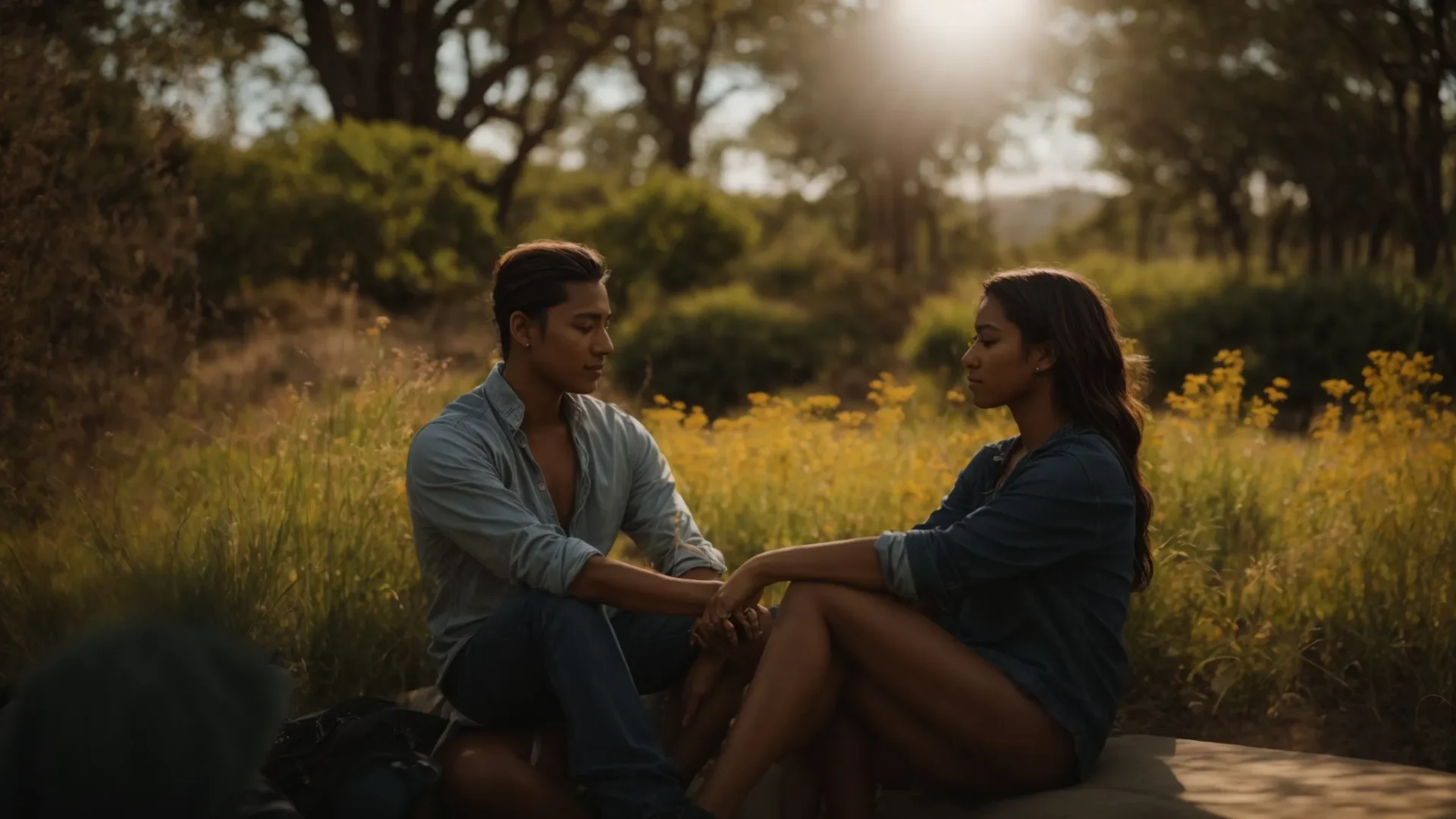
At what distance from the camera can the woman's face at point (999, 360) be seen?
11.1 ft

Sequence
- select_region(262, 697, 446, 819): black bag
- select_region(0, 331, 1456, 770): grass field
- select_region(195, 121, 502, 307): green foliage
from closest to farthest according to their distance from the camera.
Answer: select_region(262, 697, 446, 819): black bag, select_region(0, 331, 1456, 770): grass field, select_region(195, 121, 502, 307): green foliage

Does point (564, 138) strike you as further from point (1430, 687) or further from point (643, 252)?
point (1430, 687)

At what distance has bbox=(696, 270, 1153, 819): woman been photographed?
10.6ft

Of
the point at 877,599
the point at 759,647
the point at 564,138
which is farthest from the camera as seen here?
the point at 564,138

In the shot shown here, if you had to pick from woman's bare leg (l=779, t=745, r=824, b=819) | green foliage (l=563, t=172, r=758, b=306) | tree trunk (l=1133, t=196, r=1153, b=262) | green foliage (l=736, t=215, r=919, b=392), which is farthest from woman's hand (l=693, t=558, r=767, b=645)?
tree trunk (l=1133, t=196, r=1153, b=262)

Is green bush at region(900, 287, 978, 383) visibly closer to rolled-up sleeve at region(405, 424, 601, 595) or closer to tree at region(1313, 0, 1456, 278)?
tree at region(1313, 0, 1456, 278)

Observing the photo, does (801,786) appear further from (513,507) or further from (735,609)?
(513,507)

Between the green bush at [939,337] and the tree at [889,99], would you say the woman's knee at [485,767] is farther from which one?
the tree at [889,99]

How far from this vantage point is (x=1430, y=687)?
14.4 feet

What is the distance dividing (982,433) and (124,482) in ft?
12.3

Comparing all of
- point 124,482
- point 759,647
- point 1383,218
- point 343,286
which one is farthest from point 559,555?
point 1383,218

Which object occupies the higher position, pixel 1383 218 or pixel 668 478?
pixel 1383 218

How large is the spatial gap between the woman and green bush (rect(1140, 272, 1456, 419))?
10021 millimetres

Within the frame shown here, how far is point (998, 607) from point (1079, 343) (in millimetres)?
674
